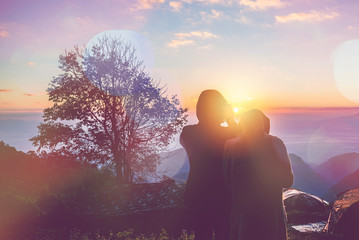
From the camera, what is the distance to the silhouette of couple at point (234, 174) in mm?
4246

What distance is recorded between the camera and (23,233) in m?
9.43

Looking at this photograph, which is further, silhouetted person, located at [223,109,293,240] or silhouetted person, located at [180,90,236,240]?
silhouetted person, located at [180,90,236,240]

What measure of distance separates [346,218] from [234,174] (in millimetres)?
6884

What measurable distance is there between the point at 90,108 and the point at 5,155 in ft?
29.0

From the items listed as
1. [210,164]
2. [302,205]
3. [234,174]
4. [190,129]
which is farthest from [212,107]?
[302,205]

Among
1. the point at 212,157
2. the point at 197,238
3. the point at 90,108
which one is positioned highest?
the point at 90,108

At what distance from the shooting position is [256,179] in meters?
4.38

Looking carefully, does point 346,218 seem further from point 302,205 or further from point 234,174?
point 234,174

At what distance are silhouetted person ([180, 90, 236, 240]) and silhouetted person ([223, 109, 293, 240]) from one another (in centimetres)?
18

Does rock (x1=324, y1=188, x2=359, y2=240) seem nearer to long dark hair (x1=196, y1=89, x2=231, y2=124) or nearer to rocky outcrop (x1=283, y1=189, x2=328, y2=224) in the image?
rocky outcrop (x1=283, y1=189, x2=328, y2=224)

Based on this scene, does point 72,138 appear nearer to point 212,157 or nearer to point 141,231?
point 141,231

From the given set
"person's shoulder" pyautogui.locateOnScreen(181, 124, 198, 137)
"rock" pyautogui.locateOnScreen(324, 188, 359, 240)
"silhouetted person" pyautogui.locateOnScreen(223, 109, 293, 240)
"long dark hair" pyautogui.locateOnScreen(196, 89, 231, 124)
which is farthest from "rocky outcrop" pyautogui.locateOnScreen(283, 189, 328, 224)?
"long dark hair" pyautogui.locateOnScreen(196, 89, 231, 124)

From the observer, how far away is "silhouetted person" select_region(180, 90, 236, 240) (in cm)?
470

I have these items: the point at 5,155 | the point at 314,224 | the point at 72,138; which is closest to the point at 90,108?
the point at 72,138
